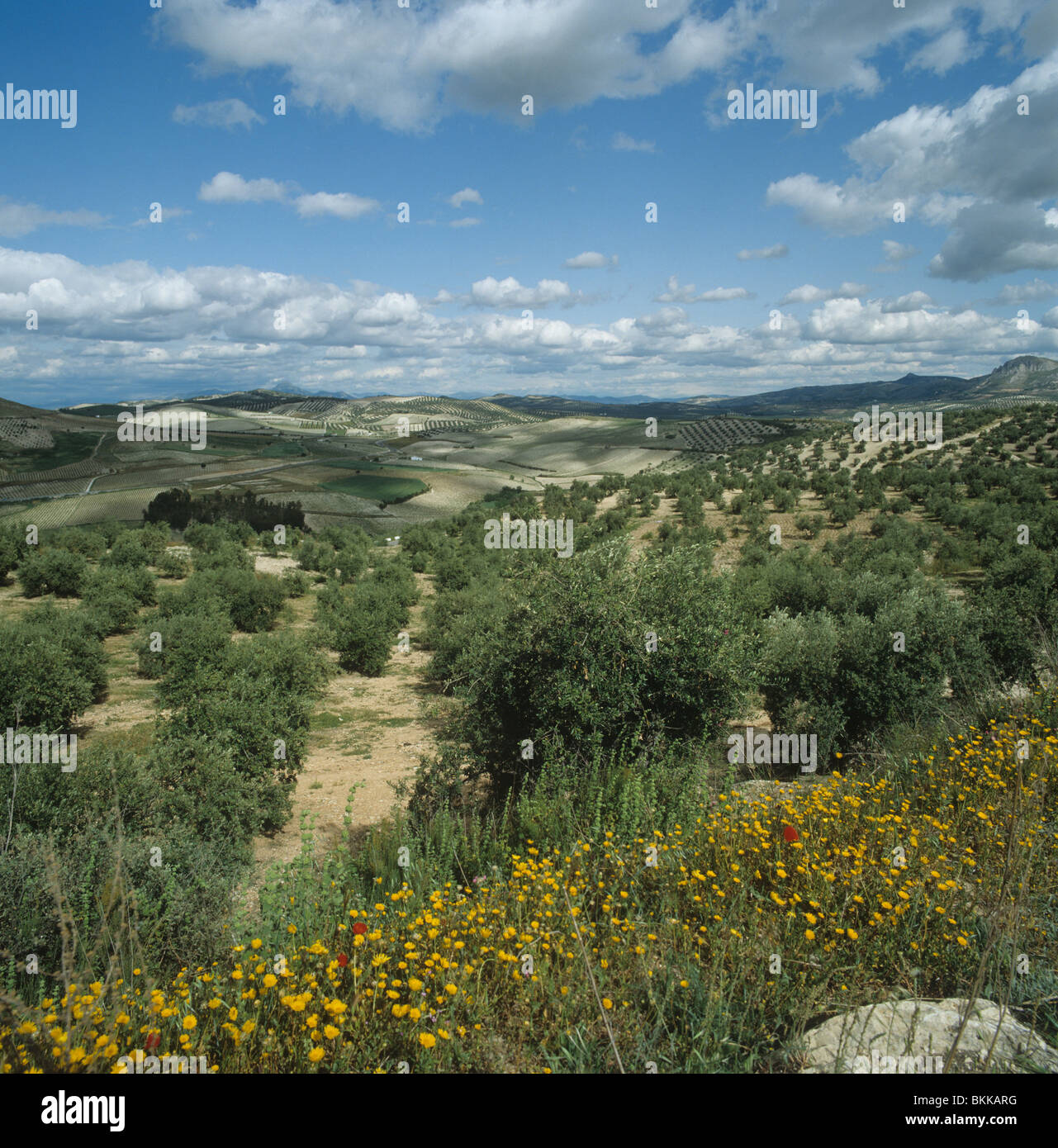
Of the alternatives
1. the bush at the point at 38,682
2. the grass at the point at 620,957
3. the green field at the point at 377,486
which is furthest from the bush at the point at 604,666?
the green field at the point at 377,486

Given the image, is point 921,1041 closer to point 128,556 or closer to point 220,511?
point 128,556

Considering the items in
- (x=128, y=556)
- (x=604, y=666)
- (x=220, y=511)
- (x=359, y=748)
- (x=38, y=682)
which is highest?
(x=220, y=511)

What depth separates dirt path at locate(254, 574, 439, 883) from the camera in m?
11.4

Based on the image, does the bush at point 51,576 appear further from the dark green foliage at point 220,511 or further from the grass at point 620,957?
the grass at point 620,957

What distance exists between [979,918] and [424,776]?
27.3ft

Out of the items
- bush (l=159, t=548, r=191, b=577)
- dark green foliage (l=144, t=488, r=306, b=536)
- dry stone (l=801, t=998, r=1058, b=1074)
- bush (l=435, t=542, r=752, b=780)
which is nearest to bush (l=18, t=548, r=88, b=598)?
bush (l=159, t=548, r=191, b=577)

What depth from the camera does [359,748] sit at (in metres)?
16.7

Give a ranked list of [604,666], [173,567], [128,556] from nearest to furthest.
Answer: [604,666], [173,567], [128,556]

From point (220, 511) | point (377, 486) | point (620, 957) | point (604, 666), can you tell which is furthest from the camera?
point (377, 486)

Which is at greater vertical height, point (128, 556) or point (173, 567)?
point (128, 556)

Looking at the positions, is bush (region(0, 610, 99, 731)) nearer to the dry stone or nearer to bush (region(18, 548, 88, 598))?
bush (region(18, 548, 88, 598))

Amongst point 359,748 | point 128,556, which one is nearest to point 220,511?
point 128,556

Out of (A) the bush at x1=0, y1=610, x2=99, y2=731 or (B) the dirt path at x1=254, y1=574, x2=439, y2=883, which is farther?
(A) the bush at x1=0, y1=610, x2=99, y2=731
